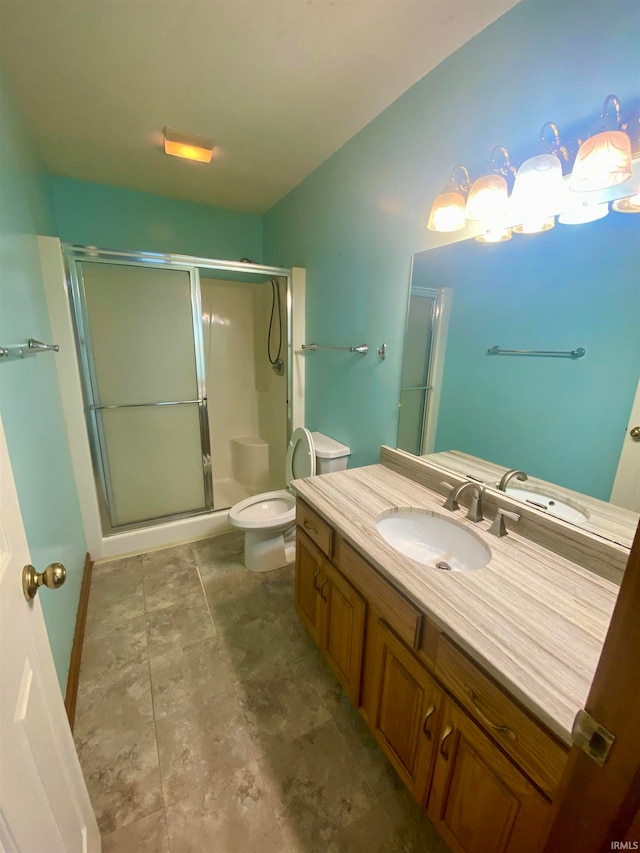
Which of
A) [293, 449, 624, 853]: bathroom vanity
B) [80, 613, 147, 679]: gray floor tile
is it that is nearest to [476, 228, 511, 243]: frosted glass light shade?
[293, 449, 624, 853]: bathroom vanity

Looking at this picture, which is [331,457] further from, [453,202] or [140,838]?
[140,838]

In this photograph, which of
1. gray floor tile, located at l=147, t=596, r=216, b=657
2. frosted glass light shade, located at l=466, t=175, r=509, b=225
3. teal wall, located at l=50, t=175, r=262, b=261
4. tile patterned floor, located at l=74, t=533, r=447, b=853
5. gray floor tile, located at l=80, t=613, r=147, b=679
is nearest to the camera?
tile patterned floor, located at l=74, t=533, r=447, b=853

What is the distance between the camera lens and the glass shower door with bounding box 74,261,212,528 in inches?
84.5

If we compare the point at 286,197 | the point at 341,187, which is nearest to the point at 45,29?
the point at 341,187

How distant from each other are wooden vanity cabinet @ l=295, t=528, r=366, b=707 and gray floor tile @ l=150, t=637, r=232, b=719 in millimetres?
440

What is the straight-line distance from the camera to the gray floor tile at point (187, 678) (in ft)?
4.47

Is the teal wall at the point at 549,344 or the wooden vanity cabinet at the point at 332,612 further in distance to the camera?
the wooden vanity cabinet at the point at 332,612

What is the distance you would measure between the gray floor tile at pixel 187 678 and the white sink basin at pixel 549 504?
142cm

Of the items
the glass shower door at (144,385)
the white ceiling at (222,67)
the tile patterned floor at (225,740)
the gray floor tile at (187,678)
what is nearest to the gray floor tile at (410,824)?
the tile patterned floor at (225,740)

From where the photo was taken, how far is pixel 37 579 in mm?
692

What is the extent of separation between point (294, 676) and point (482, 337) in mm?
1636

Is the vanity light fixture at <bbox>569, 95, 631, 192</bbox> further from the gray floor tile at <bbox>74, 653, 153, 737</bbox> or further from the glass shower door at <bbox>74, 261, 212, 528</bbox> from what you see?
the gray floor tile at <bbox>74, 653, 153, 737</bbox>

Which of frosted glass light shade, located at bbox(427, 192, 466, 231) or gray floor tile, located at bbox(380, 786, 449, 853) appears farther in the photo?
frosted glass light shade, located at bbox(427, 192, 466, 231)

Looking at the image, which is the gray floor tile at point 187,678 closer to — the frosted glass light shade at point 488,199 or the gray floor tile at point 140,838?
the gray floor tile at point 140,838
